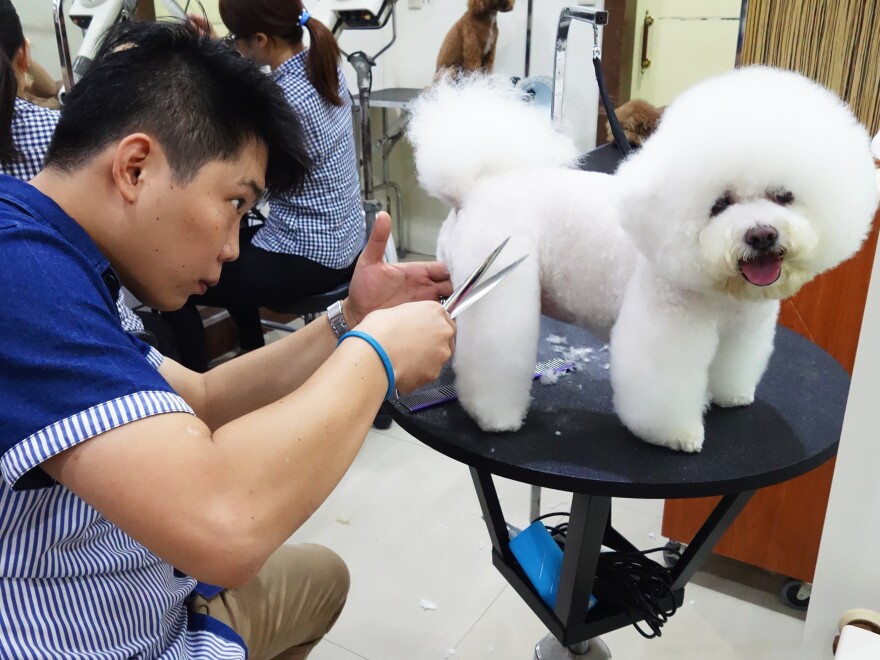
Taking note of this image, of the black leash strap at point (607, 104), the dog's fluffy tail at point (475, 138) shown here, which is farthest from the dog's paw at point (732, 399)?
the black leash strap at point (607, 104)

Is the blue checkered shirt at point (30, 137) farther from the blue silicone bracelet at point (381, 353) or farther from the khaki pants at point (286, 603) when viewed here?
the blue silicone bracelet at point (381, 353)

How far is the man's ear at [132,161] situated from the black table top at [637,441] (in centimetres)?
44

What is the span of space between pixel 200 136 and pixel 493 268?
0.38 meters

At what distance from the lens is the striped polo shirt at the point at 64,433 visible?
52 centimetres

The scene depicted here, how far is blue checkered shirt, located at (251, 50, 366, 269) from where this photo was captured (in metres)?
1.79

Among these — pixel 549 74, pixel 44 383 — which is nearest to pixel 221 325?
pixel 549 74

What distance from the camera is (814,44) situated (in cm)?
138

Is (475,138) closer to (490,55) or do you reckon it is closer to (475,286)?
(475,286)

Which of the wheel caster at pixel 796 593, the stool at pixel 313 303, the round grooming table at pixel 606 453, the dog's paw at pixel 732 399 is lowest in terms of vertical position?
the wheel caster at pixel 796 593

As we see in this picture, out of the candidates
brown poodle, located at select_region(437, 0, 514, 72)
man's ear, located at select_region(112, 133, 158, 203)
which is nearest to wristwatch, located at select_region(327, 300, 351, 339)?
man's ear, located at select_region(112, 133, 158, 203)

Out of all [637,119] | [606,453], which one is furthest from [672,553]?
[637,119]

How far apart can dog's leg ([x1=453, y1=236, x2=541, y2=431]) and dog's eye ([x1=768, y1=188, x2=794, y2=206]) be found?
0.93ft

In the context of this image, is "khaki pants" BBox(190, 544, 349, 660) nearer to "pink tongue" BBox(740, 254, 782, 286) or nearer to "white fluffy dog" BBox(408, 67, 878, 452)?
"white fluffy dog" BBox(408, 67, 878, 452)

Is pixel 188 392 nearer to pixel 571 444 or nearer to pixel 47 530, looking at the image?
pixel 47 530
